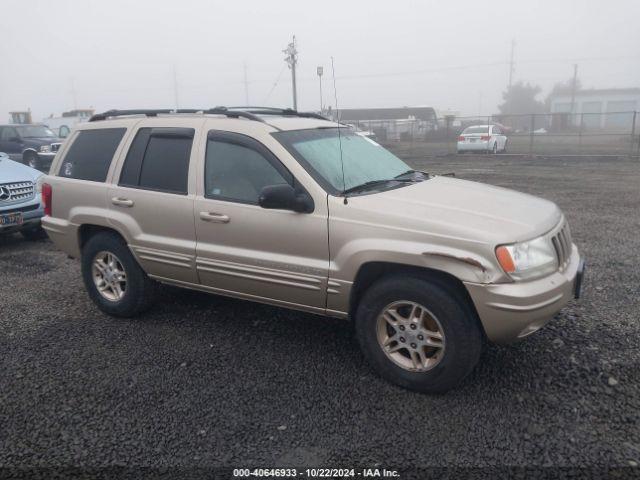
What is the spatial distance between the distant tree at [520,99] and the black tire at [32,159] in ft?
266

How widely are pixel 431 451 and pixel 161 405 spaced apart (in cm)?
170

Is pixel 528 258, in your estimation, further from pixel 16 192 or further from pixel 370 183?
pixel 16 192

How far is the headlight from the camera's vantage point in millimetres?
3150

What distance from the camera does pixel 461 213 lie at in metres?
3.46

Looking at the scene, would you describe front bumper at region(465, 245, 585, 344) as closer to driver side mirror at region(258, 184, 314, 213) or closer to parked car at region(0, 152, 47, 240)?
driver side mirror at region(258, 184, 314, 213)

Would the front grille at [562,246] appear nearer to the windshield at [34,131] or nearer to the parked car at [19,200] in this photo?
the parked car at [19,200]

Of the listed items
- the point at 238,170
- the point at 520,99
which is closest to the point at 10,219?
the point at 238,170

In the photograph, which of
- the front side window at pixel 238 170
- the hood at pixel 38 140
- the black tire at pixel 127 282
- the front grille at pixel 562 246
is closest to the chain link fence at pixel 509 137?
the hood at pixel 38 140

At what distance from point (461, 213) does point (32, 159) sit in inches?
784

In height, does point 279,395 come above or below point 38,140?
below

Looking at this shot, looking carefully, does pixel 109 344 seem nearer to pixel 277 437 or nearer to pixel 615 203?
pixel 277 437

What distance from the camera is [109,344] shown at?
434 cm

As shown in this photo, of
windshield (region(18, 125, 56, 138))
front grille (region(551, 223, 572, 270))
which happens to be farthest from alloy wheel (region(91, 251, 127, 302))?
windshield (region(18, 125, 56, 138))

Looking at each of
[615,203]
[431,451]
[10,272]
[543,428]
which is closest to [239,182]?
[431,451]
